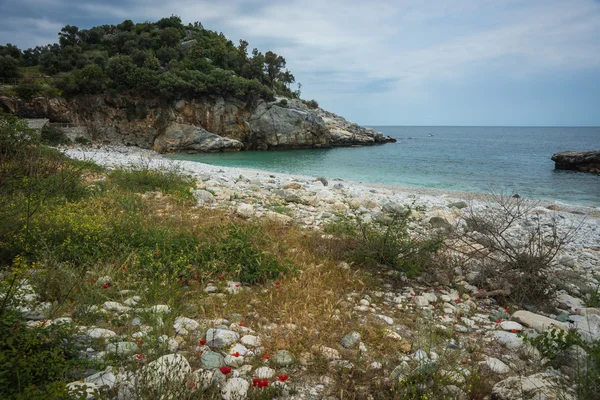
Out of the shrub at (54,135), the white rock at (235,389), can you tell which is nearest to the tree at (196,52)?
the shrub at (54,135)

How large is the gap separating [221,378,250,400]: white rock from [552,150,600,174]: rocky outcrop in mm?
43469

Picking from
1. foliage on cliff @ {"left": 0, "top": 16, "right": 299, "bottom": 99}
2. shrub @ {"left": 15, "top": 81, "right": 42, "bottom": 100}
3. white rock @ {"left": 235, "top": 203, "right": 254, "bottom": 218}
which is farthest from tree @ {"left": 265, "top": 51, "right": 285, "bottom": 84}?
white rock @ {"left": 235, "top": 203, "right": 254, "bottom": 218}

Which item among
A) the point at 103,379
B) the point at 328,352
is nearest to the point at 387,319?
the point at 328,352

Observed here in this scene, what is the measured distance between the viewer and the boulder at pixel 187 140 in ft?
143

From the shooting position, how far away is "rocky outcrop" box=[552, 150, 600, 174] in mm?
33781

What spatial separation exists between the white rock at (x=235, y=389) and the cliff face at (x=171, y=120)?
43767mm

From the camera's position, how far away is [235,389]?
114 inches

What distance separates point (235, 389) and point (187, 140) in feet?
145

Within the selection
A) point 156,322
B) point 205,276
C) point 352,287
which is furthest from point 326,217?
point 156,322

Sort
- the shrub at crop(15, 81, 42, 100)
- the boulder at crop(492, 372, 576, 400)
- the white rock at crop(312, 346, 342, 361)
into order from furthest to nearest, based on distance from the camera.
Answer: the shrub at crop(15, 81, 42, 100), the white rock at crop(312, 346, 342, 361), the boulder at crop(492, 372, 576, 400)

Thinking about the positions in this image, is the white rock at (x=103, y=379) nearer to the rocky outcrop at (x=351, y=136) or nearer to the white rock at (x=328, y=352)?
the white rock at (x=328, y=352)

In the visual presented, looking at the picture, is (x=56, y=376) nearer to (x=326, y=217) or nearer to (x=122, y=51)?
(x=326, y=217)

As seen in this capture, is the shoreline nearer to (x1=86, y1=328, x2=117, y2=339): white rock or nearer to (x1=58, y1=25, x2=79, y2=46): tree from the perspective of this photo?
(x1=86, y1=328, x2=117, y2=339): white rock

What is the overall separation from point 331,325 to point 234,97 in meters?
49.5
